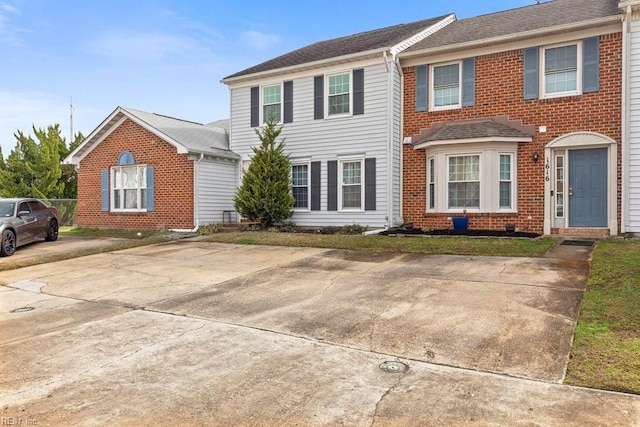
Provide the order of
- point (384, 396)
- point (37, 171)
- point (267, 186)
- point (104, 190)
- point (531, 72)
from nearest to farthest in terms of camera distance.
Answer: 1. point (384, 396)
2. point (531, 72)
3. point (267, 186)
4. point (104, 190)
5. point (37, 171)

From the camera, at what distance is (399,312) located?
584cm

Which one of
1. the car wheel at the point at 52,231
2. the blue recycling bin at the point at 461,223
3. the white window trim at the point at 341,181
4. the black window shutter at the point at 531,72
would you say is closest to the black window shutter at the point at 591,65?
the black window shutter at the point at 531,72

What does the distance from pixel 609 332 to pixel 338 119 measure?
1180 centimetres

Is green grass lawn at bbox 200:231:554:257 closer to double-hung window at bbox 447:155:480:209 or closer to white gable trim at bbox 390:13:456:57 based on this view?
double-hung window at bbox 447:155:480:209

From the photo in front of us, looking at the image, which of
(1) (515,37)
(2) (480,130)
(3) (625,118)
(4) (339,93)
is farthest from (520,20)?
(4) (339,93)

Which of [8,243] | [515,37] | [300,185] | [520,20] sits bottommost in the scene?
[8,243]

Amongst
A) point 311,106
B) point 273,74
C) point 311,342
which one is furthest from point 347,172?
point 311,342

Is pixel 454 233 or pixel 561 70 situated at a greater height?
pixel 561 70

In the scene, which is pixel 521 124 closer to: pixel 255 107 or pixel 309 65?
pixel 309 65

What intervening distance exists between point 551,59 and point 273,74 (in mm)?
9042

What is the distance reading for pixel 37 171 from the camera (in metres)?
28.7

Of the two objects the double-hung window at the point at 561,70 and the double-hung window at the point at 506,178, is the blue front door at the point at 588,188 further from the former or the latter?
the double-hung window at the point at 561,70

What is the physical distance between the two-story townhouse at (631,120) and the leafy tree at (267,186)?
381 inches

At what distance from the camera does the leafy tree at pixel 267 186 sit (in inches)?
596
